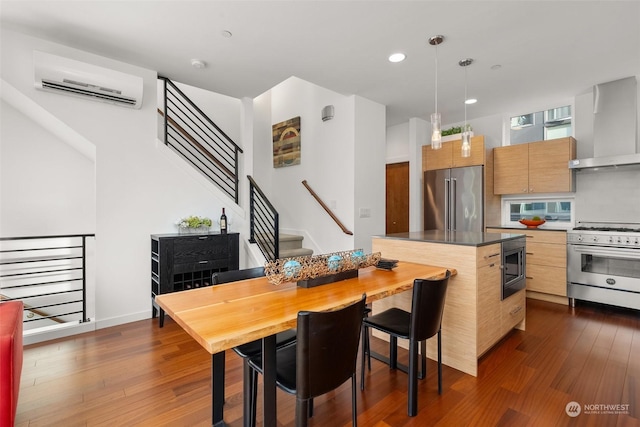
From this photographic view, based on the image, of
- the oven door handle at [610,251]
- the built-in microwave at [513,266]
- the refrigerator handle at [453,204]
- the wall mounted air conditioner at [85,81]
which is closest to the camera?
the built-in microwave at [513,266]

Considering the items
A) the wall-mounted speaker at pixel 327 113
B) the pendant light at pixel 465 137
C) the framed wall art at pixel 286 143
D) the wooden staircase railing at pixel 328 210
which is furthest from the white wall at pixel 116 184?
the pendant light at pixel 465 137

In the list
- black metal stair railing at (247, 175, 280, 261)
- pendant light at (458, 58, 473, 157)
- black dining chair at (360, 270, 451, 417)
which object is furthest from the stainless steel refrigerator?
black dining chair at (360, 270, 451, 417)

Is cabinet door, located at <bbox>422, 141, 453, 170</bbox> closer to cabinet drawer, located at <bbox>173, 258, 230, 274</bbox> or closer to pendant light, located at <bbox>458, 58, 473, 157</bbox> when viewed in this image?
pendant light, located at <bbox>458, 58, 473, 157</bbox>

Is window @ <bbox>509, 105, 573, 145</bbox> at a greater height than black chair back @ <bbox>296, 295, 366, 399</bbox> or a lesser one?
greater

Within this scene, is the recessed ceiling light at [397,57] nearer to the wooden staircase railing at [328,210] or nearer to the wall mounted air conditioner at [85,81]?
the wooden staircase railing at [328,210]

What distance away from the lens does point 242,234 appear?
13.4 feet

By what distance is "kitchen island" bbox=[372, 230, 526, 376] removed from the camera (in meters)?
2.19

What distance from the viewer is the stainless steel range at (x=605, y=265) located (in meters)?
3.29

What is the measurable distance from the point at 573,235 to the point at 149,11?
5018 mm

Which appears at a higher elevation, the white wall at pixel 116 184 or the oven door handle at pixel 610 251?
the white wall at pixel 116 184

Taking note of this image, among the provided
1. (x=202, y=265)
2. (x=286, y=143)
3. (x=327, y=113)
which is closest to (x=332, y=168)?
(x=327, y=113)

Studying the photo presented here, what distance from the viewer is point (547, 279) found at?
383cm

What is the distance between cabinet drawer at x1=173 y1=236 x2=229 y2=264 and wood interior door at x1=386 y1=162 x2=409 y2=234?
10.5 feet

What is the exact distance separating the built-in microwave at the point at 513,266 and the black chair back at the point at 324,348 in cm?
185
